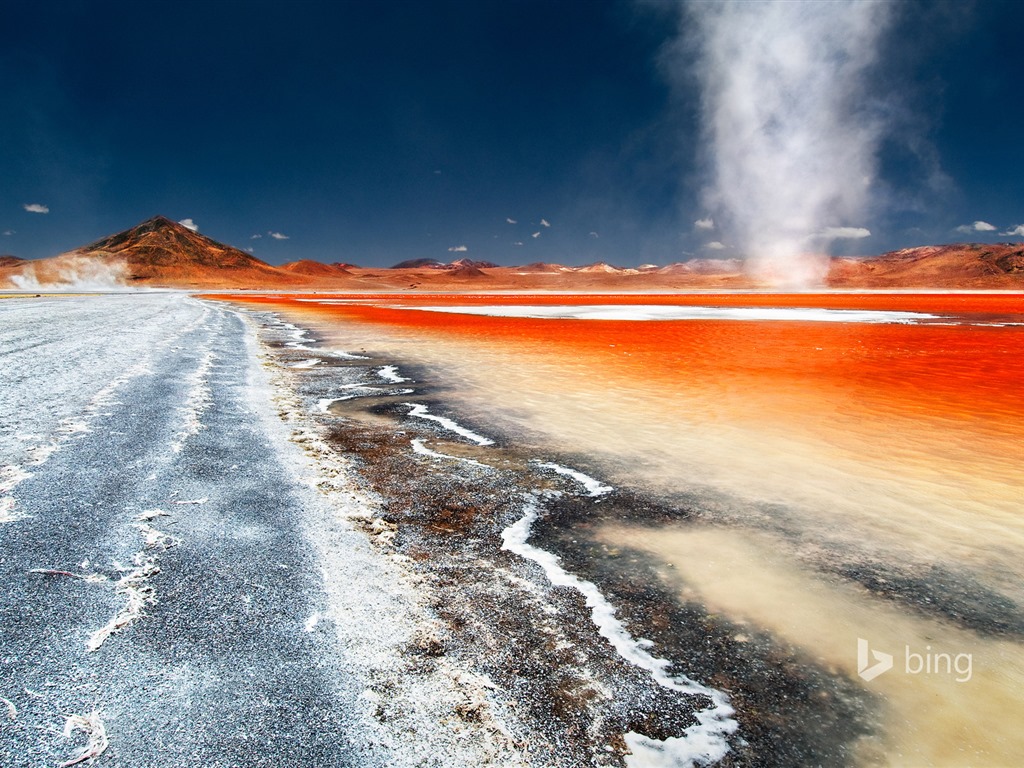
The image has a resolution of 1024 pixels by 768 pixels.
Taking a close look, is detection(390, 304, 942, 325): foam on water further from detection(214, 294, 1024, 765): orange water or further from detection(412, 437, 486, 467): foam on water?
detection(412, 437, 486, 467): foam on water

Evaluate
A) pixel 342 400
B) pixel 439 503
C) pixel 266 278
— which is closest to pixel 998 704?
pixel 439 503

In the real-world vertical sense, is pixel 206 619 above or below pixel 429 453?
above

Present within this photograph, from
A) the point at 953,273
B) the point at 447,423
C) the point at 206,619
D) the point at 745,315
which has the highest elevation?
the point at 953,273

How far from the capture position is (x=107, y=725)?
7.77 feet

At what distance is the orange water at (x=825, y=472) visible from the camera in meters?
3.13

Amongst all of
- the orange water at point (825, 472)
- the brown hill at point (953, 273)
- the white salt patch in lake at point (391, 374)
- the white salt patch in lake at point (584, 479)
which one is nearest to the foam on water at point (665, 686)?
the orange water at point (825, 472)

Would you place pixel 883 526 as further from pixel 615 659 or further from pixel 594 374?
pixel 594 374

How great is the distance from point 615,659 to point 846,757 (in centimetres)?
108

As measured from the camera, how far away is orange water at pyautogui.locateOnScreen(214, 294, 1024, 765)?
313 cm

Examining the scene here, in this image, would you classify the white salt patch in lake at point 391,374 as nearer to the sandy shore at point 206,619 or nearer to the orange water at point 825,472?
the orange water at point 825,472

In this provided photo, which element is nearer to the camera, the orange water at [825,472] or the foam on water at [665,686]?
the foam on water at [665,686]

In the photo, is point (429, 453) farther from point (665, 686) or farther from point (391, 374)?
point (391, 374)

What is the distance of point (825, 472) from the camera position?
648 cm

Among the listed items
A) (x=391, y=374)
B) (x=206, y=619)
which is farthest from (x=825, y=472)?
(x=391, y=374)
